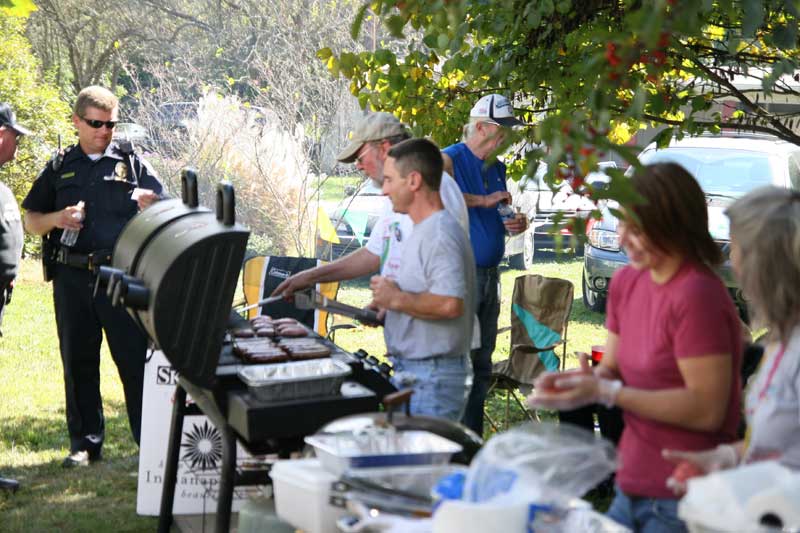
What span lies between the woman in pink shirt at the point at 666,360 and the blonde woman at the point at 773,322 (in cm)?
7

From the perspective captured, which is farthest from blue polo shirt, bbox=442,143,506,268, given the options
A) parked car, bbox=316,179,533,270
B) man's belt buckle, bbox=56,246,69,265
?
parked car, bbox=316,179,533,270

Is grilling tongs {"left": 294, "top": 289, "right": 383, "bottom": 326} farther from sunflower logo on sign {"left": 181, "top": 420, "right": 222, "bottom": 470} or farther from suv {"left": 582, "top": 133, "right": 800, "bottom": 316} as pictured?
suv {"left": 582, "top": 133, "right": 800, "bottom": 316}

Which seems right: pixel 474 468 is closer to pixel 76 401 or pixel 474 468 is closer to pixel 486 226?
pixel 486 226

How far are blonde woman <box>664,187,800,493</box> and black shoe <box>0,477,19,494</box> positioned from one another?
167 inches

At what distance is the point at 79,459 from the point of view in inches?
231

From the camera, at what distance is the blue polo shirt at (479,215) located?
5.61 m

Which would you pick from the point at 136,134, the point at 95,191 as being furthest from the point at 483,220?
the point at 136,134

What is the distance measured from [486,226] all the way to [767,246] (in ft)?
11.3

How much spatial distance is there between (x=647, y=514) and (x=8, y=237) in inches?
153

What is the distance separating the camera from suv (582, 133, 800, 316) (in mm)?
10688

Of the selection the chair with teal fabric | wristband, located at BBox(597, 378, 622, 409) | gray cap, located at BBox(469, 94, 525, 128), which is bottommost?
the chair with teal fabric

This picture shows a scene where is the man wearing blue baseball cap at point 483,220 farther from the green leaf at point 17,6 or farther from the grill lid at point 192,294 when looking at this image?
the green leaf at point 17,6

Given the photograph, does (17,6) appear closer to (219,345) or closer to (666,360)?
(219,345)

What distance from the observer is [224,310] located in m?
3.45
